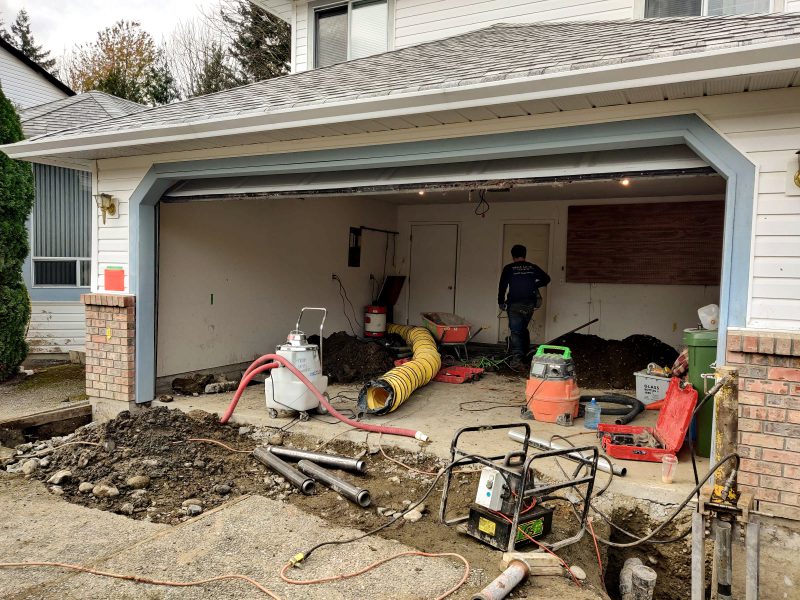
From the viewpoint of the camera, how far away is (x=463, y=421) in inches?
230

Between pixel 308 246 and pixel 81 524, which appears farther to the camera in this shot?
pixel 308 246

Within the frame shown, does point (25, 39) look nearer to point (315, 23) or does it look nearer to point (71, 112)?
point (71, 112)

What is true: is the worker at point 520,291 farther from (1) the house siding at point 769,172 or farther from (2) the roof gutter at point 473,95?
(1) the house siding at point 769,172

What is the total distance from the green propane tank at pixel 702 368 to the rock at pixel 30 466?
5.79 metres

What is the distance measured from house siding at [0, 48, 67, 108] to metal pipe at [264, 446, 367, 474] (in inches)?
410

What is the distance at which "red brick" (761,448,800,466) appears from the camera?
11.3 ft

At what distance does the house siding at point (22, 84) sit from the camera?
11227mm

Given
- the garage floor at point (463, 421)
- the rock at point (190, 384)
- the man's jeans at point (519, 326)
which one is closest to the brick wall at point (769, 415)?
the garage floor at point (463, 421)

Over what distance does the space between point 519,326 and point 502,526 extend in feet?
18.6

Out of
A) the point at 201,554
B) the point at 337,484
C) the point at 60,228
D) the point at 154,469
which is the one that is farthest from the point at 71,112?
the point at 201,554

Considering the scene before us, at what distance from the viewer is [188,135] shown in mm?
5285

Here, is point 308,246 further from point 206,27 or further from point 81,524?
point 206,27

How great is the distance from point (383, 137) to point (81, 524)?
382cm

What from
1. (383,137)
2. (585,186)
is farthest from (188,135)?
(585,186)
